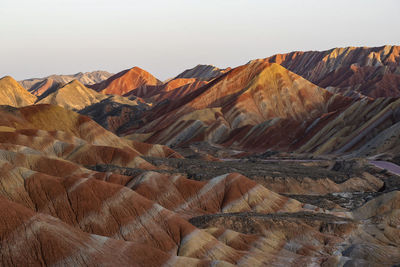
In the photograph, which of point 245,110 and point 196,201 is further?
point 245,110

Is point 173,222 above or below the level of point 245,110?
Answer: above

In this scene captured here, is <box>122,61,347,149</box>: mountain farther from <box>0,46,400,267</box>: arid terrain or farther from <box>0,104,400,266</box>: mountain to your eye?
<box>0,104,400,266</box>: mountain

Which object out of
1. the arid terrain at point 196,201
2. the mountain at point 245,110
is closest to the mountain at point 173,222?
the arid terrain at point 196,201

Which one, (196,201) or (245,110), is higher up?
(196,201)

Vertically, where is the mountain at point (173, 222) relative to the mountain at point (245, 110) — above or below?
above

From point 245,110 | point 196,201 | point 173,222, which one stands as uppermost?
point 173,222

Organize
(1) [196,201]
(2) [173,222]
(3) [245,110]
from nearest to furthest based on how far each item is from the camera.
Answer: (2) [173,222]
(1) [196,201]
(3) [245,110]

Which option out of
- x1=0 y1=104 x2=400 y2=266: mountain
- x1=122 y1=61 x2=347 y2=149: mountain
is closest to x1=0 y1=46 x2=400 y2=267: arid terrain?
x1=0 y1=104 x2=400 y2=266: mountain

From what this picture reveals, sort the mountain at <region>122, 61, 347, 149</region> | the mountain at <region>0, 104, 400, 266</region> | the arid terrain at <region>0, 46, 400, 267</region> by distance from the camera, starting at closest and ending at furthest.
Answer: the mountain at <region>0, 104, 400, 266</region> → the arid terrain at <region>0, 46, 400, 267</region> → the mountain at <region>122, 61, 347, 149</region>

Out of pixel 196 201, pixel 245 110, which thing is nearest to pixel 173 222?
pixel 196 201

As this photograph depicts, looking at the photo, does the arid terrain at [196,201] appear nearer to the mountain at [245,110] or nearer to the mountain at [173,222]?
the mountain at [173,222]

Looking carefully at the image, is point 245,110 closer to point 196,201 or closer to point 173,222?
point 196,201

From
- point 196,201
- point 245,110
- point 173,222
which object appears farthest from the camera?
point 245,110
